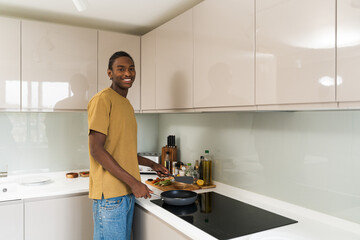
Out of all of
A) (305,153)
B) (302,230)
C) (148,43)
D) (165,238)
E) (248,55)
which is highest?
(148,43)

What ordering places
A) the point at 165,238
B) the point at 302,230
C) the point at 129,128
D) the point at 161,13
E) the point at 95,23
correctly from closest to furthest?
the point at 302,230 < the point at 165,238 < the point at 129,128 < the point at 161,13 < the point at 95,23

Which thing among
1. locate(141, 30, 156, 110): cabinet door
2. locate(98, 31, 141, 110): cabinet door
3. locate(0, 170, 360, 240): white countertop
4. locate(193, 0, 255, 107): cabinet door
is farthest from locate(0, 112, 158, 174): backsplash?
locate(193, 0, 255, 107): cabinet door

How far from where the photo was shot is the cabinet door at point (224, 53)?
5.01 ft

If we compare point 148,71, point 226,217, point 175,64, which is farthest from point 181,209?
point 148,71

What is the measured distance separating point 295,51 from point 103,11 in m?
1.67

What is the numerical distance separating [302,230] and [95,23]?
2302 mm

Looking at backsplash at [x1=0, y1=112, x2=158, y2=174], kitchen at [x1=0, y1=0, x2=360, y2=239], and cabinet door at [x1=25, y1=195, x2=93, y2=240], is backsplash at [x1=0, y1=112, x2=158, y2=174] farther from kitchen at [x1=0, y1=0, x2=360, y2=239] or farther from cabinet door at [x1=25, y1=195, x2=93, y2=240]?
cabinet door at [x1=25, y1=195, x2=93, y2=240]

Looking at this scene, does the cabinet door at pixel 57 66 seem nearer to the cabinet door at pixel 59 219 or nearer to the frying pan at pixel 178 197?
the cabinet door at pixel 59 219

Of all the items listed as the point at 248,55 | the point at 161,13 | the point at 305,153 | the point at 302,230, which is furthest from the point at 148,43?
the point at 302,230

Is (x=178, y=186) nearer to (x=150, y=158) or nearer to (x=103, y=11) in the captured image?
(x=150, y=158)

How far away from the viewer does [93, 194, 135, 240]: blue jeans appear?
5.59 feet

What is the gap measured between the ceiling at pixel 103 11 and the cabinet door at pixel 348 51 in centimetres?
130

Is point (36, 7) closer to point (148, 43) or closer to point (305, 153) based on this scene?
point (148, 43)

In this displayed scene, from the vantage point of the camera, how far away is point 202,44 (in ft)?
6.14
